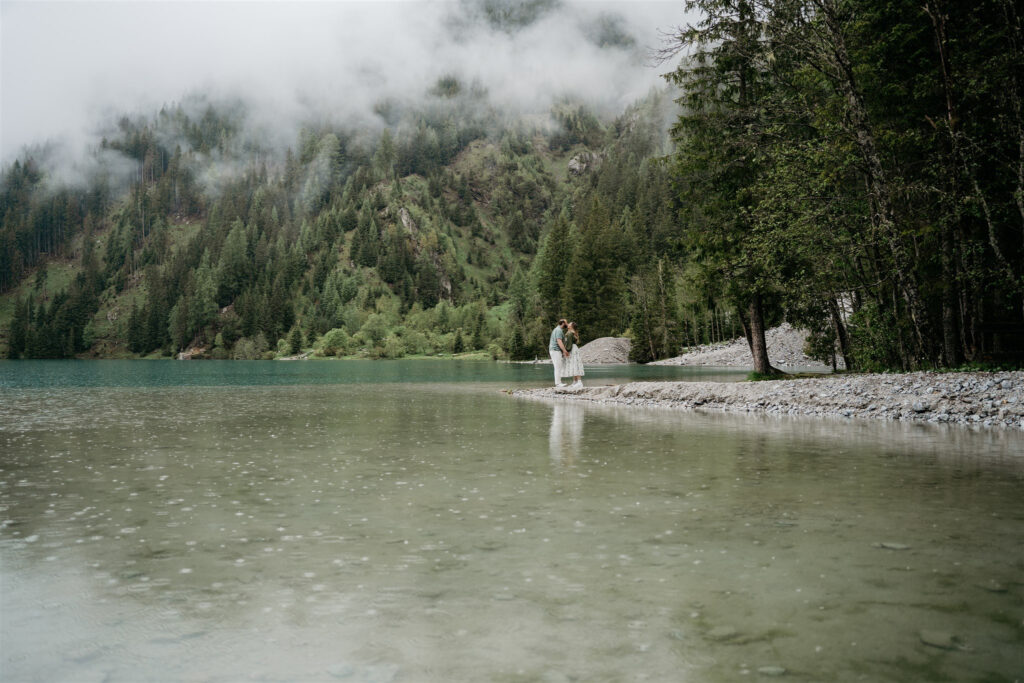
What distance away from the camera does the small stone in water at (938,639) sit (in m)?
4.66

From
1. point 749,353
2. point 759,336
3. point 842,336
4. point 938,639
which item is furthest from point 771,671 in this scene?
point 749,353

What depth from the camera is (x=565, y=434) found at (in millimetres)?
18047

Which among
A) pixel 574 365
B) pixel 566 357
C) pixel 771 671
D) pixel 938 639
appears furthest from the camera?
pixel 566 357

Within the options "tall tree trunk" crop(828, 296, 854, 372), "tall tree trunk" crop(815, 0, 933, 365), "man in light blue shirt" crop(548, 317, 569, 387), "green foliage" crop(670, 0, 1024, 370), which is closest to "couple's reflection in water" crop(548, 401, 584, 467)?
"man in light blue shirt" crop(548, 317, 569, 387)

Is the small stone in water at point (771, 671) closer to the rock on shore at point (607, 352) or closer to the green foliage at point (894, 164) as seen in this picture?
the green foliage at point (894, 164)

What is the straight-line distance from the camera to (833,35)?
2409 centimetres

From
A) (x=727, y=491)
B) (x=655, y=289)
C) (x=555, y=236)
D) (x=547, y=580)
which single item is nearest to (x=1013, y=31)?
(x=727, y=491)

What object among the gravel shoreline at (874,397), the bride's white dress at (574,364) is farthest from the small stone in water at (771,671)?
the bride's white dress at (574,364)

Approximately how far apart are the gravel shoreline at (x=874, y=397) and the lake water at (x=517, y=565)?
5243 mm

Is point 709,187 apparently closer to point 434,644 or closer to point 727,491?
point 727,491

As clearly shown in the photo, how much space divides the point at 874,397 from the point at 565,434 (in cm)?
1154

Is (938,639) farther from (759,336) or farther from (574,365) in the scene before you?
(759,336)

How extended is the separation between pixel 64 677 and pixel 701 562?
Result: 5.48 meters

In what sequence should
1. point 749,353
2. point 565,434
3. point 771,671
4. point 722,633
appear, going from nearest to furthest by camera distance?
point 771,671 → point 722,633 → point 565,434 → point 749,353
